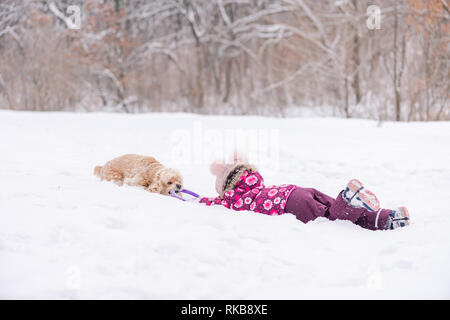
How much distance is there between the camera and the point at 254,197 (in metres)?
3.14

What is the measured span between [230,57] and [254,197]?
12.1 metres

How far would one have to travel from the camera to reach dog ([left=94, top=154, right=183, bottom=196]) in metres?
3.41

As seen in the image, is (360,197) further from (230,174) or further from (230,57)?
(230,57)

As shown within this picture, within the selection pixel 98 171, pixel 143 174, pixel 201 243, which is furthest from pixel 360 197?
pixel 98 171

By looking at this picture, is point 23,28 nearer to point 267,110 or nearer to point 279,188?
point 267,110

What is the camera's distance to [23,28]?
1204 centimetres

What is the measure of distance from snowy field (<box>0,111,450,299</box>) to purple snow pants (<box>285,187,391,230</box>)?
2.9 inches

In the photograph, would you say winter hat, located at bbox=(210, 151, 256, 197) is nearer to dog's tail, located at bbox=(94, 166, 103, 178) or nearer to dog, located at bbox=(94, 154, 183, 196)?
dog, located at bbox=(94, 154, 183, 196)

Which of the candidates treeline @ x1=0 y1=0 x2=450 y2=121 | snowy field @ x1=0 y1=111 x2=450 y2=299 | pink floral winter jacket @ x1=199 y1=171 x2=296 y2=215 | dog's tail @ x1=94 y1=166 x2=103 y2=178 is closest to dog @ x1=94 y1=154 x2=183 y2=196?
dog's tail @ x1=94 y1=166 x2=103 y2=178

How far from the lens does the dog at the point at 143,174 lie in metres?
3.41

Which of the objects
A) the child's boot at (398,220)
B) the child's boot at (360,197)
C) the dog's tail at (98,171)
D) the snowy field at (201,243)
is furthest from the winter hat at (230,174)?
the dog's tail at (98,171)

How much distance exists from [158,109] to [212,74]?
Result: 7.72 feet

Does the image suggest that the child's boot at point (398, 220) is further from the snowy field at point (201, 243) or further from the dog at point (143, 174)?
the dog at point (143, 174)
